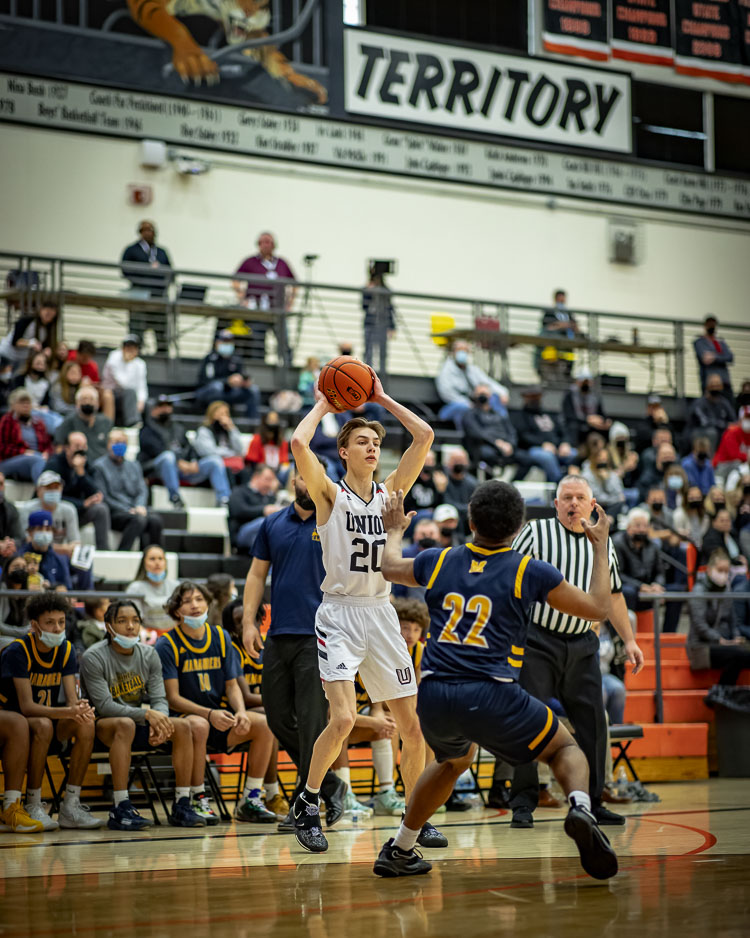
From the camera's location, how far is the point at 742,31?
2095 centimetres

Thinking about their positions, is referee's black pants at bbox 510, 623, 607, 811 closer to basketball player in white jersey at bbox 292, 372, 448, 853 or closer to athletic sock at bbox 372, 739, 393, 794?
basketball player in white jersey at bbox 292, 372, 448, 853

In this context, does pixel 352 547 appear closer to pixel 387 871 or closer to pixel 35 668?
pixel 387 871

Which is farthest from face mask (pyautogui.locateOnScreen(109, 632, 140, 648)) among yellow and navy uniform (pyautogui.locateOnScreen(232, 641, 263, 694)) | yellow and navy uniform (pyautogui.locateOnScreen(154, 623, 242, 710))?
yellow and navy uniform (pyautogui.locateOnScreen(232, 641, 263, 694))

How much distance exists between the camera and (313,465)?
5922 mm

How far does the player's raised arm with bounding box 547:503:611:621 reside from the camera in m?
4.88

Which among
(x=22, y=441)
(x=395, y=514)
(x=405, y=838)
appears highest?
(x=22, y=441)

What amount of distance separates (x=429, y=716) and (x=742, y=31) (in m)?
19.1

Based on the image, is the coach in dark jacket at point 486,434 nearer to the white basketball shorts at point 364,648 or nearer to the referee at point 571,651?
the referee at point 571,651

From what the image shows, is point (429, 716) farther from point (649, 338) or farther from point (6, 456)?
point (649, 338)

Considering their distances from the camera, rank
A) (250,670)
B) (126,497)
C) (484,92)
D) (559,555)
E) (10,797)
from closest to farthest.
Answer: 1. (559,555)
2. (10,797)
3. (250,670)
4. (126,497)
5. (484,92)

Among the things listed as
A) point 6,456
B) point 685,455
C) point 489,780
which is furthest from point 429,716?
point 685,455

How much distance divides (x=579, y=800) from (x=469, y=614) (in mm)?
792

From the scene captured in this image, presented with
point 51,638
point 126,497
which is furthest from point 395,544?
point 126,497

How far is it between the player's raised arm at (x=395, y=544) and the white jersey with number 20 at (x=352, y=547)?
937 millimetres
